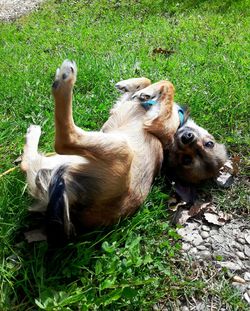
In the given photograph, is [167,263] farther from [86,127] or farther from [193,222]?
[86,127]

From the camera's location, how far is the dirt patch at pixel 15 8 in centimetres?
944

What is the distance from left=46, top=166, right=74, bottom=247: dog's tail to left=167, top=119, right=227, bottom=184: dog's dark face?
1.32m

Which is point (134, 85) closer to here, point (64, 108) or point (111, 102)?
point (111, 102)

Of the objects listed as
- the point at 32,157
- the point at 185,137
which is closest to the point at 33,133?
the point at 32,157

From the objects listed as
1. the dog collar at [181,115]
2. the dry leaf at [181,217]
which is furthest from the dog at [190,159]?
the dry leaf at [181,217]

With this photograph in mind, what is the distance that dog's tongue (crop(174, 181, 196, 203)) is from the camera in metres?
3.93

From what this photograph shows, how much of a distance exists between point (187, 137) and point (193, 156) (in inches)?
8.2

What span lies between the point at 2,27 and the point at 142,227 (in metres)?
5.95

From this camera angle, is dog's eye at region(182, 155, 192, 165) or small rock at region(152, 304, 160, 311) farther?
dog's eye at region(182, 155, 192, 165)

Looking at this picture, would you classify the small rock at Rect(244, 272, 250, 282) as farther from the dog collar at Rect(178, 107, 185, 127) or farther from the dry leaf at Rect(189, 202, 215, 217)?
A: the dog collar at Rect(178, 107, 185, 127)

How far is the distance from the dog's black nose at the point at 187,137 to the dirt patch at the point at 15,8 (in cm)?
621

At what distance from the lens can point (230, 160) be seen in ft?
14.4

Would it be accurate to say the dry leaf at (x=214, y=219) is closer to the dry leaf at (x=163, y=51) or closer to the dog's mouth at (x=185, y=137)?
the dog's mouth at (x=185, y=137)

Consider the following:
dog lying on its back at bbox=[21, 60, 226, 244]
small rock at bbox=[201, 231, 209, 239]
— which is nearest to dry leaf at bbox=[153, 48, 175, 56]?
dog lying on its back at bbox=[21, 60, 226, 244]
